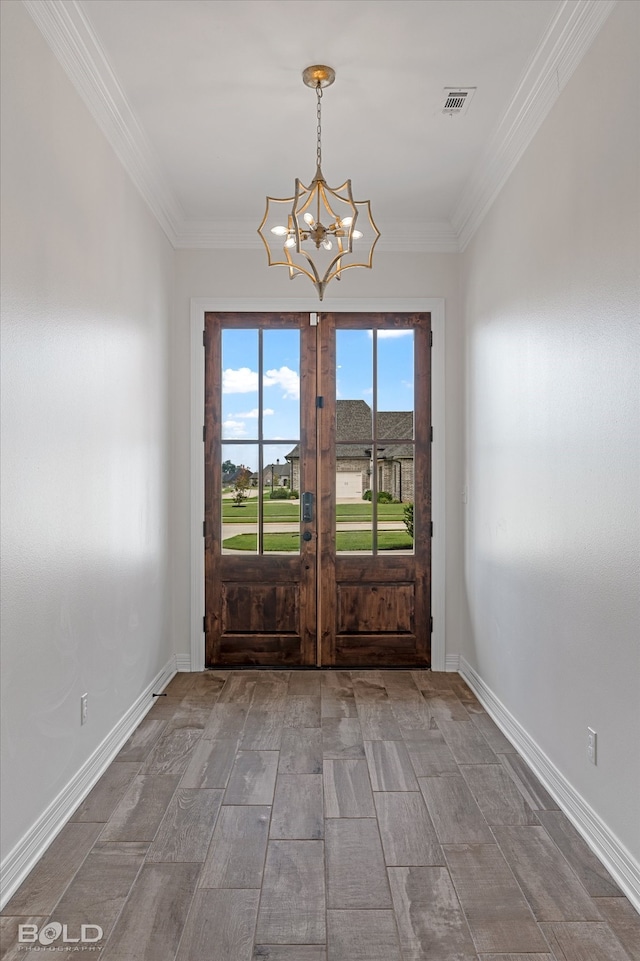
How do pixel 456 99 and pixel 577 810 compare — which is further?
pixel 456 99

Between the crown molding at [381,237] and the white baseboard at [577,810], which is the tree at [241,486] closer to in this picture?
the crown molding at [381,237]

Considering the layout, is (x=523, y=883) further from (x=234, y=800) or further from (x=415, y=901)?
(x=234, y=800)

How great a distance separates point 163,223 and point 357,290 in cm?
131

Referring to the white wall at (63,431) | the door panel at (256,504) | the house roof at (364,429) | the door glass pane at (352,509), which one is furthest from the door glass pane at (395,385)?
the white wall at (63,431)

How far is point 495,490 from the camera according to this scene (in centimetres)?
375

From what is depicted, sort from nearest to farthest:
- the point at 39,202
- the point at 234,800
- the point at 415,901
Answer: the point at 415,901
the point at 39,202
the point at 234,800

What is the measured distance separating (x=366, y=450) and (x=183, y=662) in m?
1.88

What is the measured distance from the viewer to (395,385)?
4.73m

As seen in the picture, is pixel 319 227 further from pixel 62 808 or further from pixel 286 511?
pixel 62 808

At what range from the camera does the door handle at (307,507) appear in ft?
15.4

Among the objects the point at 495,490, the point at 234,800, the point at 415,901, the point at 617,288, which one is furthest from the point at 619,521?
the point at 234,800

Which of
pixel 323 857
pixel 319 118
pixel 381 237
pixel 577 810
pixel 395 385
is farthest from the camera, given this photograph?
pixel 395 385

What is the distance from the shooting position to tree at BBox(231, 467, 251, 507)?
185 inches

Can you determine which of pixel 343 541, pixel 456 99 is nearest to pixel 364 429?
pixel 343 541
